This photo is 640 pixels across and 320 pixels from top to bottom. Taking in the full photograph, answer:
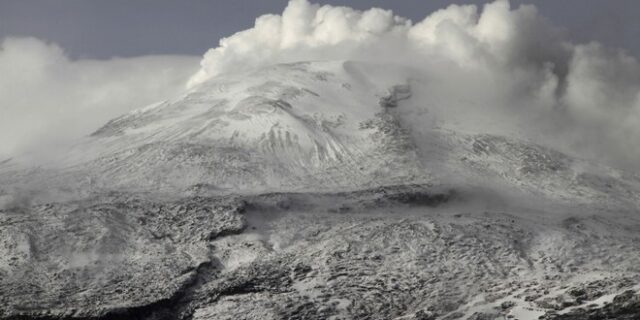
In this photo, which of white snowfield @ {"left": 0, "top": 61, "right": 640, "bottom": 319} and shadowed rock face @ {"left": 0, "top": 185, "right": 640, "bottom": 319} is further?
white snowfield @ {"left": 0, "top": 61, "right": 640, "bottom": 319}

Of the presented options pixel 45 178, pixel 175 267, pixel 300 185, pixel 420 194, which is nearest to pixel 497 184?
pixel 420 194

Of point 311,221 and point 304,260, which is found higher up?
point 311,221

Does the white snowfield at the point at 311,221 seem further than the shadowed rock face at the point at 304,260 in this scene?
Yes

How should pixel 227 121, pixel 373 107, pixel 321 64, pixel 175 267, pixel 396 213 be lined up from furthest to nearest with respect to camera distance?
pixel 321 64 < pixel 373 107 < pixel 227 121 < pixel 396 213 < pixel 175 267

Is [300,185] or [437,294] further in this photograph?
[300,185]

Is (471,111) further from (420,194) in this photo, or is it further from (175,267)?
(175,267)

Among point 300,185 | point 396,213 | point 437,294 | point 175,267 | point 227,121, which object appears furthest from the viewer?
point 227,121

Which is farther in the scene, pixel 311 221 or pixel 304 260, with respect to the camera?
pixel 311 221

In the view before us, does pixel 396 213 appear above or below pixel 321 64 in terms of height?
below
